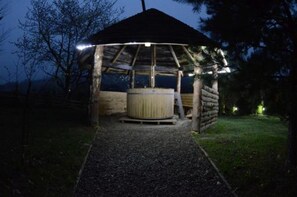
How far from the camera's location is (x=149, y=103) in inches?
578

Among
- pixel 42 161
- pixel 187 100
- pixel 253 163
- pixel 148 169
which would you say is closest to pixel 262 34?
pixel 253 163

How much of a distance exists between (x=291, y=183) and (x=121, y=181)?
2983 mm

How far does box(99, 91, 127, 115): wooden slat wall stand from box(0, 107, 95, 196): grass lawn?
7.05m

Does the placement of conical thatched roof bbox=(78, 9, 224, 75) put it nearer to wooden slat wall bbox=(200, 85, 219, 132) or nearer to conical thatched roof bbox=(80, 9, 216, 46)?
conical thatched roof bbox=(80, 9, 216, 46)

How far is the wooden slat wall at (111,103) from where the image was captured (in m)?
18.6

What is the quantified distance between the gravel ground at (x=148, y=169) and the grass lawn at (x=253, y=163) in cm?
30

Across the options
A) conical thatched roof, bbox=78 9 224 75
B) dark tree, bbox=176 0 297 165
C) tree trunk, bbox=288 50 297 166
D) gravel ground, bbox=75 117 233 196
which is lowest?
gravel ground, bbox=75 117 233 196

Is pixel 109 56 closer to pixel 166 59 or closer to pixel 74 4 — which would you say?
pixel 166 59

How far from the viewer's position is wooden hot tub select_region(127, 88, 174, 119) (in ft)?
48.1

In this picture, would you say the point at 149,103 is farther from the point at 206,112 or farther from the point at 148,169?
the point at 148,169

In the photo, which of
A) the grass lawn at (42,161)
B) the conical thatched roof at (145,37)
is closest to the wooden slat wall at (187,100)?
the conical thatched roof at (145,37)

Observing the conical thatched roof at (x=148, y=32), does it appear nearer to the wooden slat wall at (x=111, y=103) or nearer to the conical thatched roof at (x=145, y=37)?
the conical thatched roof at (x=145, y=37)

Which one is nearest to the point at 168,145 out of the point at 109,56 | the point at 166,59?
the point at 109,56

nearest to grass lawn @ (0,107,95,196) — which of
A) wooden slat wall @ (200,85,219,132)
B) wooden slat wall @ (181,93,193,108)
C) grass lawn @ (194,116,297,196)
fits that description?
grass lawn @ (194,116,297,196)
